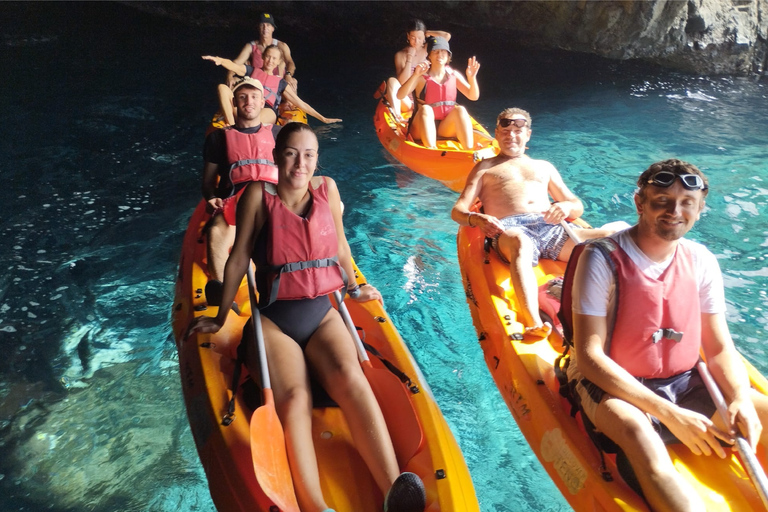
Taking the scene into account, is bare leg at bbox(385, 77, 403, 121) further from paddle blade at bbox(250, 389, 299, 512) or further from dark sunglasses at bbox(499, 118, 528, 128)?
paddle blade at bbox(250, 389, 299, 512)

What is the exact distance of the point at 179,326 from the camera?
315 centimetres

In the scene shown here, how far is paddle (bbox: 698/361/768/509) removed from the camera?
189 cm

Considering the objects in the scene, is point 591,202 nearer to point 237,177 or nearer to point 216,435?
point 237,177

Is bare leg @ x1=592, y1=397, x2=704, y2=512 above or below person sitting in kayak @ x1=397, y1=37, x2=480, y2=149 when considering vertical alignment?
below

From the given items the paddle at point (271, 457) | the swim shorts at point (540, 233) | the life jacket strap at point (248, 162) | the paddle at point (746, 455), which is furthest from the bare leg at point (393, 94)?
the paddle at point (746, 455)

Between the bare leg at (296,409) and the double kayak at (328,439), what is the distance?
5 centimetres

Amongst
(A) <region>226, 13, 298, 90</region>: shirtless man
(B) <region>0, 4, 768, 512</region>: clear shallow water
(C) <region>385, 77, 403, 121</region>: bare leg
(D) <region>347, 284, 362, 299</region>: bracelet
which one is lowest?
(B) <region>0, 4, 768, 512</region>: clear shallow water

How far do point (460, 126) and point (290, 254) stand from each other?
3.63 meters

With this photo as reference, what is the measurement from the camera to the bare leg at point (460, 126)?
5.73 m

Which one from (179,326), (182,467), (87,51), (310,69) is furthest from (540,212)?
(87,51)

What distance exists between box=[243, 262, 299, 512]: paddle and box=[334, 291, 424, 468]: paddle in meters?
0.43

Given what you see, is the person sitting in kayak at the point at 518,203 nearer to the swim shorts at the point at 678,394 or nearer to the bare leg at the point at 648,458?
the swim shorts at the point at 678,394

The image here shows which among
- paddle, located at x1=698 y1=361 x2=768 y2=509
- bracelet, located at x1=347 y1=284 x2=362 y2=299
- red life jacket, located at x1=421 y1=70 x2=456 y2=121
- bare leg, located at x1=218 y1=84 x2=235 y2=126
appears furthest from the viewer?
bare leg, located at x1=218 y1=84 x2=235 y2=126

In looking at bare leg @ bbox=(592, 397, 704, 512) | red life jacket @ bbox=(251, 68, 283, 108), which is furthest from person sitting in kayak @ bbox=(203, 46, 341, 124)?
bare leg @ bbox=(592, 397, 704, 512)
